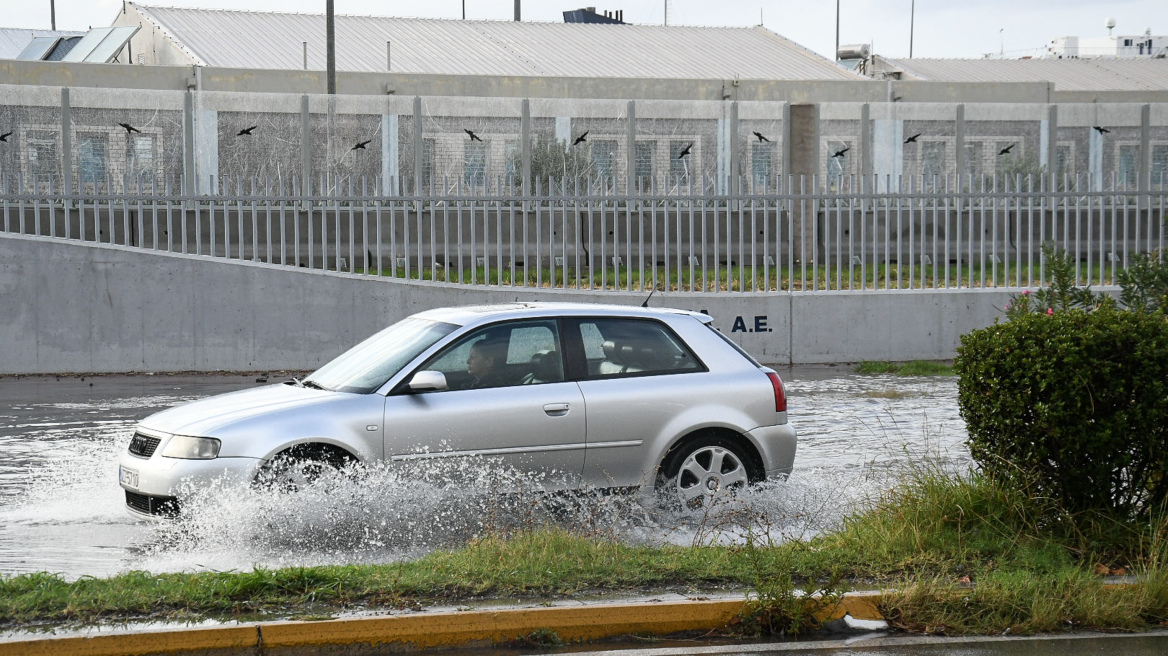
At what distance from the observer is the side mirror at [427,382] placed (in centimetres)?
771

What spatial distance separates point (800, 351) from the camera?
18.2 meters

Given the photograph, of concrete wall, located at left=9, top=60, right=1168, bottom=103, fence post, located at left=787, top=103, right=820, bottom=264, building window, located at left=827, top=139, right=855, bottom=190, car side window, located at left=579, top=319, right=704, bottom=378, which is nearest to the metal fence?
fence post, located at left=787, top=103, right=820, bottom=264

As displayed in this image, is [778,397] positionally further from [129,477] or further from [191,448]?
[129,477]

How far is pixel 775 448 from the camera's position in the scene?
845cm

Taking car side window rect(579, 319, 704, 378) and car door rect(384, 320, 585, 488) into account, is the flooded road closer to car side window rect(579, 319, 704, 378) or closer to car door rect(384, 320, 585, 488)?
car door rect(384, 320, 585, 488)

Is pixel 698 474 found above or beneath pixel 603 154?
beneath

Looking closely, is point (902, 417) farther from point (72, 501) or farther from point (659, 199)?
point (72, 501)

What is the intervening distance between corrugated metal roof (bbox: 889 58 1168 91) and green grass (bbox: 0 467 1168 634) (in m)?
42.0

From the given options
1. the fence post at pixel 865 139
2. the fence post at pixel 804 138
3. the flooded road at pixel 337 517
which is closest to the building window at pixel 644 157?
the fence post at pixel 865 139

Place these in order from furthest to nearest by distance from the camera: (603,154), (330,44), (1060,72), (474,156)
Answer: (1060,72) → (330,44) → (603,154) → (474,156)

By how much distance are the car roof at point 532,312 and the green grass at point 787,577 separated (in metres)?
1.81

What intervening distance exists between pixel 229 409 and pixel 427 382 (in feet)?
4.05

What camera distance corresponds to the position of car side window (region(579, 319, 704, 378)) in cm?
834

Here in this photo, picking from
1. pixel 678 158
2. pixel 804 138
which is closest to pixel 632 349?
pixel 804 138
